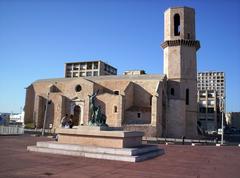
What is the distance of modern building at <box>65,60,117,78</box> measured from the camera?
11914cm

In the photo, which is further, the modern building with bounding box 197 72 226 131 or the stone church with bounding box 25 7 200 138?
the modern building with bounding box 197 72 226 131

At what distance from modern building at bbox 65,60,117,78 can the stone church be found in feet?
224

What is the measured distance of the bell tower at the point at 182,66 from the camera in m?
45.0

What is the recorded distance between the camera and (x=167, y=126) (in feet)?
146

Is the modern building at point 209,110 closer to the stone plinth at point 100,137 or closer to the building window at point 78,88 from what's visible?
the building window at point 78,88

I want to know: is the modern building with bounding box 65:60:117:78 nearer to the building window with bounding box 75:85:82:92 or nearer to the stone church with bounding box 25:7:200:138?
the building window with bounding box 75:85:82:92

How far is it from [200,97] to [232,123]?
1503 inches

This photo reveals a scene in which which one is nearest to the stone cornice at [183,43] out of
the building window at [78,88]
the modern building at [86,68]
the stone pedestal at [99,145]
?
the building window at [78,88]

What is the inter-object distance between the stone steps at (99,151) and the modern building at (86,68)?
101824 millimetres

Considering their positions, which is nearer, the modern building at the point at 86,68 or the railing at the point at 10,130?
the railing at the point at 10,130

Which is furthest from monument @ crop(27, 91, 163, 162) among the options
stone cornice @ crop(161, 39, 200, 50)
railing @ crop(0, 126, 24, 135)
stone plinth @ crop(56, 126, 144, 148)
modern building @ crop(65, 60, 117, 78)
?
modern building @ crop(65, 60, 117, 78)

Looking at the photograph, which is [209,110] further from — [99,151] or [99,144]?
[99,151]

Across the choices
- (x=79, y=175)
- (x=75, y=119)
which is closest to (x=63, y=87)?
(x=75, y=119)

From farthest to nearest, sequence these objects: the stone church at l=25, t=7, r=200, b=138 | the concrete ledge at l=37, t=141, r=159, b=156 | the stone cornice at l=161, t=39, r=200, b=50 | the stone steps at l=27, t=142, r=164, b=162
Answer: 1. the stone cornice at l=161, t=39, r=200, b=50
2. the stone church at l=25, t=7, r=200, b=138
3. the concrete ledge at l=37, t=141, r=159, b=156
4. the stone steps at l=27, t=142, r=164, b=162
